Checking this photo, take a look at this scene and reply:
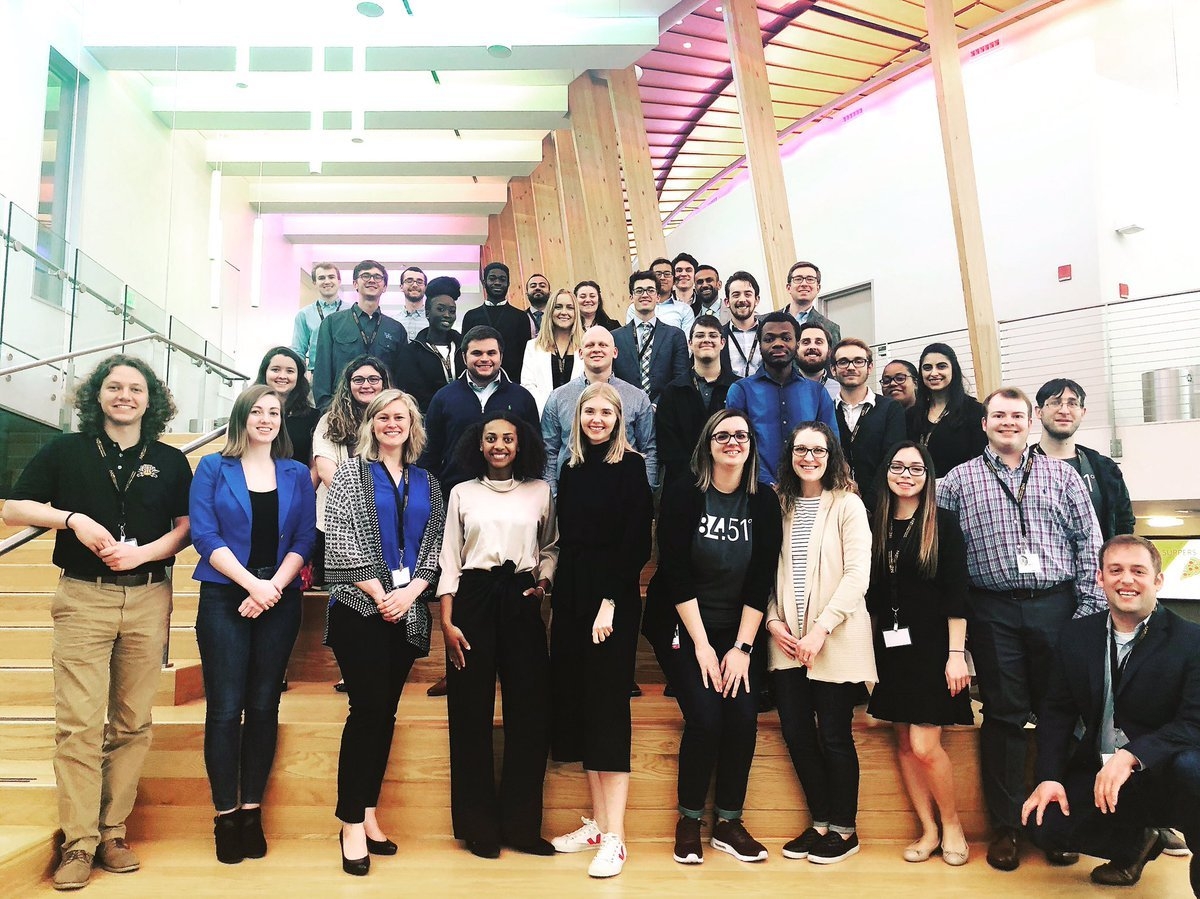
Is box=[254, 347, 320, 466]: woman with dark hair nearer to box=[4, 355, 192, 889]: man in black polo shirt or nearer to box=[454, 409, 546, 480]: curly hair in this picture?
box=[4, 355, 192, 889]: man in black polo shirt

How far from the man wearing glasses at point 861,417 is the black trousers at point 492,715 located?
5.24ft

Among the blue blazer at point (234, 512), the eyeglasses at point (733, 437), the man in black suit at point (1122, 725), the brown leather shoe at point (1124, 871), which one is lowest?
the brown leather shoe at point (1124, 871)

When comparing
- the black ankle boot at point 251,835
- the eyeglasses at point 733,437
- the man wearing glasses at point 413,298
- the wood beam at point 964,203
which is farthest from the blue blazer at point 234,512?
the wood beam at point 964,203

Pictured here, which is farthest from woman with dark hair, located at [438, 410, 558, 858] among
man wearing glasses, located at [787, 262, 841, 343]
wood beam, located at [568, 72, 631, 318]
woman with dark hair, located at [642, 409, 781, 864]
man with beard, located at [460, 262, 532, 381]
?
wood beam, located at [568, 72, 631, 318]

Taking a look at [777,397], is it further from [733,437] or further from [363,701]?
[363,701]

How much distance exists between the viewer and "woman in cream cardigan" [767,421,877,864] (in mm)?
3230

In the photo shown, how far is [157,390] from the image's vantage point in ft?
10.4

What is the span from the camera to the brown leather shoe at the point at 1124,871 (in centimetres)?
306

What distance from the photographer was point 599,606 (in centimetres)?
323

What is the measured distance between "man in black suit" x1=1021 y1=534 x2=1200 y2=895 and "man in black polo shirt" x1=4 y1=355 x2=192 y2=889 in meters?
2.94

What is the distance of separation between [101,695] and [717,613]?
2082 millimetres

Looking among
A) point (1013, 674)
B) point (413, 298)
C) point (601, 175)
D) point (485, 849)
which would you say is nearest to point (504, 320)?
point (413, 298)

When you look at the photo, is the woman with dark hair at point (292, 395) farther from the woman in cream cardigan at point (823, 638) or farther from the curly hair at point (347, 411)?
the woman in cream cardigan at point (823, 638)

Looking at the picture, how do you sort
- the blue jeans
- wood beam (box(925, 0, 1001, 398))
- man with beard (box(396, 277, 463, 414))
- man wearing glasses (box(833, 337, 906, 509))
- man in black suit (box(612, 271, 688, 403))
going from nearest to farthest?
the blue jeans, man wearing glasses (box(833, 337, 906, 509)), man in black suit (box(612, 271, 688, 403)), man with beard (box(396, 277, 463, 414)), wood beam (box(925, 0, 1001, 398))
